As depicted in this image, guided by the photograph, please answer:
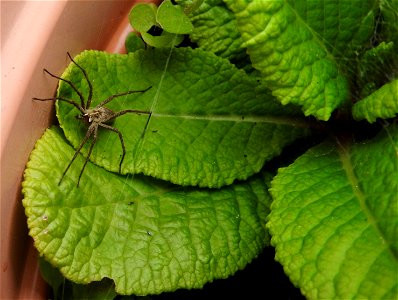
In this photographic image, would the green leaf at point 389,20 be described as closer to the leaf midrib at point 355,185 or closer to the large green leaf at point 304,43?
the large green leaf at point 304,43

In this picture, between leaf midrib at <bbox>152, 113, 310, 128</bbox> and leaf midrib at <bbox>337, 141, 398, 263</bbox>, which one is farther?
leaf midrib at <bbox>152, 113, 310, 128</bbox>

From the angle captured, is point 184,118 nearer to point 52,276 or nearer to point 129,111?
point 129,111

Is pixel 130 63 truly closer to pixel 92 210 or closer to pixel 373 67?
pixel 92 210

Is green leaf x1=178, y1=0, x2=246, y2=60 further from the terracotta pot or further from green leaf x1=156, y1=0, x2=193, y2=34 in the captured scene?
the terracotta pot

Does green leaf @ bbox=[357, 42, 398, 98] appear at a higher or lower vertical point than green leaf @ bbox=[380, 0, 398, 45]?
lower

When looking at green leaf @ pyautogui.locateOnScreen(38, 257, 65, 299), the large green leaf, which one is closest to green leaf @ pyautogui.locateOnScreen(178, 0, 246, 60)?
the large green leaf

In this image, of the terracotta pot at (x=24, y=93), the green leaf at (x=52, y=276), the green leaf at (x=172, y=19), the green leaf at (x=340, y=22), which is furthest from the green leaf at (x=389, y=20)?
the green leaf at (x=52, y=276)

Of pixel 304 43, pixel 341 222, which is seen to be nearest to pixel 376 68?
pixel 304 43
